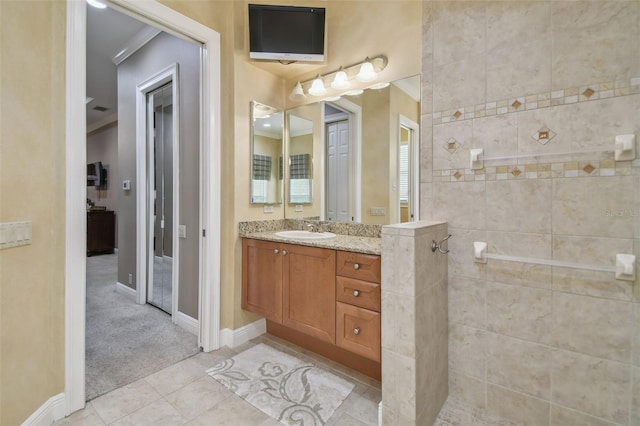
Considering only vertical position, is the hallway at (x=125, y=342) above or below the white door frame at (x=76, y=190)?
below

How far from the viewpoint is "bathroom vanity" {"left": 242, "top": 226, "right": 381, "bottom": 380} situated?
172 cm

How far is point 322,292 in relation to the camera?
6.40 feet

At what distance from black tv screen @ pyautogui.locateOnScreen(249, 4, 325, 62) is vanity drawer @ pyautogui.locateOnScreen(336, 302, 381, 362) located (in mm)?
1876

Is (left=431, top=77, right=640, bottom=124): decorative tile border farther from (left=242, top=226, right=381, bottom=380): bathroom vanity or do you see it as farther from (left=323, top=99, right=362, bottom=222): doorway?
(left=242, top=226, right=381, bottom=380): bathroom vanity

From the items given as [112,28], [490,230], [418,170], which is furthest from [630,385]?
[112,28]

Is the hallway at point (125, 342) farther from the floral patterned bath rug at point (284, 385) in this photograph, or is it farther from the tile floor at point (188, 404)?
the floral patterned bath rug at point (284, 385)

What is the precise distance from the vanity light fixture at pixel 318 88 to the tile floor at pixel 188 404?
2197mm

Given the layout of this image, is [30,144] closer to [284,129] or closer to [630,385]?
[284,129]

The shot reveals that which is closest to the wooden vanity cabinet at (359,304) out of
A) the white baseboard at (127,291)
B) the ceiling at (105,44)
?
the white baseboard at (127,291)

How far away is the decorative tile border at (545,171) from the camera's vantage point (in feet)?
4.30

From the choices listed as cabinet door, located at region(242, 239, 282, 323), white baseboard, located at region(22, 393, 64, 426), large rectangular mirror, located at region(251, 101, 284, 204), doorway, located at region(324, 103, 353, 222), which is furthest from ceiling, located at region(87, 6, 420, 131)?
white baseboard, located at region(22, 393, 64, 426)

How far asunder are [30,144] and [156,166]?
1.87 m

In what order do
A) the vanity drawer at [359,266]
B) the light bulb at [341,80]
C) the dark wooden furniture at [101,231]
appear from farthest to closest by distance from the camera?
1. the dark wooden furniture at [101,231]
2. the light bulb at [341,80]
3. the vanity drawer at [359,266]

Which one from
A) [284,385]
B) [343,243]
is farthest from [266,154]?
[284,385]
